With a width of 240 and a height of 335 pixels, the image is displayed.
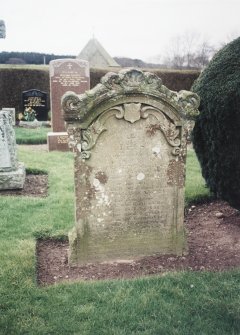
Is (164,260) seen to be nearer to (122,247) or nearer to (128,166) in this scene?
(122,247)

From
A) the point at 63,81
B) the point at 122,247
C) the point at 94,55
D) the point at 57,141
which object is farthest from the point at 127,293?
the point at 94,55

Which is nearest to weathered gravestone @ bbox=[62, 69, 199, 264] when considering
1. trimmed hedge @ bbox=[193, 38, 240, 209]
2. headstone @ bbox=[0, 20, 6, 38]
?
trimmed hedge @ bbox=[193, 38, 240, 209]

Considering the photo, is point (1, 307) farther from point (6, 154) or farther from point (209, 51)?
point (209, 51)

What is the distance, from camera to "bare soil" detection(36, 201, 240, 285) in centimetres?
416

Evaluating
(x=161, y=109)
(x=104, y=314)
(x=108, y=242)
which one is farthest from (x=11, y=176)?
(x=104, y=314)

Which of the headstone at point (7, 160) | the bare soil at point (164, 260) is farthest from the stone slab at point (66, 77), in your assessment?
the bare soil at point (164, 260)

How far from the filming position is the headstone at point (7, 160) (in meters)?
6.96

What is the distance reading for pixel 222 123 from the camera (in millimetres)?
4746

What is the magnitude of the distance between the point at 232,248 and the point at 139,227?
1.14m

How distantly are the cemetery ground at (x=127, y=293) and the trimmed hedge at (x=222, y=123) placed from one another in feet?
2.17

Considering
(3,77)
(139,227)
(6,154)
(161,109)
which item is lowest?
(139,227)

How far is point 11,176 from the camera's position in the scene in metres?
6.96

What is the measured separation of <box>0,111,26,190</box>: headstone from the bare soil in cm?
229

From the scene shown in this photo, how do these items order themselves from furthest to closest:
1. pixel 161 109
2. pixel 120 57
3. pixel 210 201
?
pixel 120 57 → pixel 210 201 → pixel 161 109
